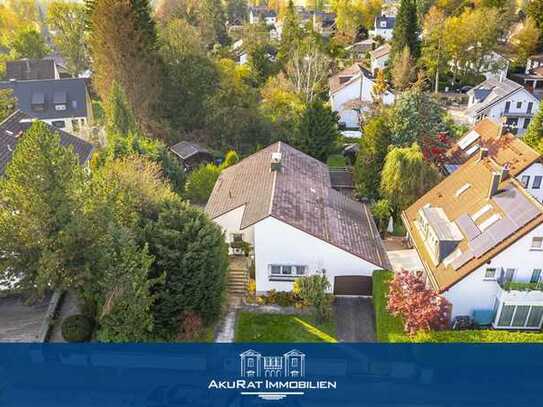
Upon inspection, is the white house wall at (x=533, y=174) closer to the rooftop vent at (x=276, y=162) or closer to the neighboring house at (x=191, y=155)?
the rooftop vent at (x=276, y=162)

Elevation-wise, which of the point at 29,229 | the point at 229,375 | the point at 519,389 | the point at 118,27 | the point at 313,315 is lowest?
the point at 313,315

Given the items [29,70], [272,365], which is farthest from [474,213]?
[29,70]

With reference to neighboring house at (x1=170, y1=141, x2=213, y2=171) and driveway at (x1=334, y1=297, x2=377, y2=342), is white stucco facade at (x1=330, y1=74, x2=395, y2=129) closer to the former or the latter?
Answer: neighboring house at (x1=170, y1=141, x2=213, y2=171)

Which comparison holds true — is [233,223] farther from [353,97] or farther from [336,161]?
[353,97]

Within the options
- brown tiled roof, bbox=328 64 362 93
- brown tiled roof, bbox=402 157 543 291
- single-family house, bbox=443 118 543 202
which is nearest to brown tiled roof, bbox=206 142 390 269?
brown tiled roof, bbox=402 157 543 291

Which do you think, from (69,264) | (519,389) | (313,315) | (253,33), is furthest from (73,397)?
(253,33)

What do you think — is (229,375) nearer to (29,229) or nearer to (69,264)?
(69,264)
